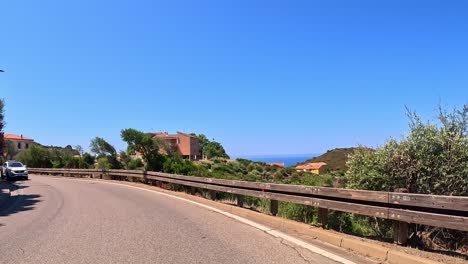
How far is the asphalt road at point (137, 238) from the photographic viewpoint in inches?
279

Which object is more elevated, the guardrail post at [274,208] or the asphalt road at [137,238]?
the guardrail post at [274,208]

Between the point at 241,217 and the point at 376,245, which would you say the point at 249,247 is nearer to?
the point at 376,245

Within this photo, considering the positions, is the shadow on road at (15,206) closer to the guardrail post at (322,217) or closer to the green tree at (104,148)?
the guardrail post at (322,217)

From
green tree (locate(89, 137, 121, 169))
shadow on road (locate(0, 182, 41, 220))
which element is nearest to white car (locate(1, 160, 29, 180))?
green tree (locate(89, 137, 121, 169))

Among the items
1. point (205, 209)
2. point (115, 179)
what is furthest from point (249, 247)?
point (115, 179)

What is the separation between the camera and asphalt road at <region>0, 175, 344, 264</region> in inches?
279

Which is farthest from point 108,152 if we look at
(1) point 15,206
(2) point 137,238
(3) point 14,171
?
(2) point 137,238

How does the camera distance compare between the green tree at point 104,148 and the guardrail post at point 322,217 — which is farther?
the green tree at point 104,148

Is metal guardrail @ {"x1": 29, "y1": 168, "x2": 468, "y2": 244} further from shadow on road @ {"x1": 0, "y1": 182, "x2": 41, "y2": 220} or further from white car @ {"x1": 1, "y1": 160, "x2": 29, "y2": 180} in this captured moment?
white car @ {"x1": 1, "y1": 160, "x2": 29, "y2": 180}

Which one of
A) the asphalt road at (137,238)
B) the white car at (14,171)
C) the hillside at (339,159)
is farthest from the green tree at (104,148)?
the asphalt road at (137,238)

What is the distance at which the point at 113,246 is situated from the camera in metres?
8.01

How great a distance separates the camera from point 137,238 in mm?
8742

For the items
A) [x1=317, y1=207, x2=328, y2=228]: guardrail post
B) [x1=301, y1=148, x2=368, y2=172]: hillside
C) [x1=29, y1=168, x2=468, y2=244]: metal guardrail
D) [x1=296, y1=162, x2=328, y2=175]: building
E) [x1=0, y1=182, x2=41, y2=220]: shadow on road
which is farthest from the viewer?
[x1=296, y1=162, x2=328, y2=175]: building

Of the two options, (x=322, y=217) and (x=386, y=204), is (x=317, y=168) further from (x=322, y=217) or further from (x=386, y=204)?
(x=386, y=204)
